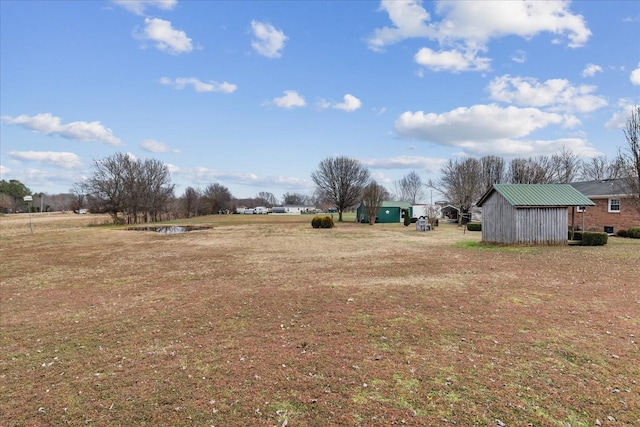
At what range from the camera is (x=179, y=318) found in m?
7.32

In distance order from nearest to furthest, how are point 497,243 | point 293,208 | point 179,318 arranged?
point 179,318
point 497,243
point 293,208

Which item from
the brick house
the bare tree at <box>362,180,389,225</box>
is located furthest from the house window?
the bare tree at <box>362,180,389,225</box>

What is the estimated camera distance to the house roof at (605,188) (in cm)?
2538

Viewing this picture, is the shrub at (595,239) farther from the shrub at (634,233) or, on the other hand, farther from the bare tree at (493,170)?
the bare tree at (493,170)

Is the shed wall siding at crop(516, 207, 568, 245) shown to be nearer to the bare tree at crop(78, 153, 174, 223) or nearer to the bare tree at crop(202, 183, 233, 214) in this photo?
the bare tree at crop(78, 153, 174, 223)

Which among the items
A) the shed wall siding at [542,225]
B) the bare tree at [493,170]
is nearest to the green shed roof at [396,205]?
the bare tree at [493,170]

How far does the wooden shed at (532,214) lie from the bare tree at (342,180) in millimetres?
35415

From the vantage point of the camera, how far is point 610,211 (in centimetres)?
2709

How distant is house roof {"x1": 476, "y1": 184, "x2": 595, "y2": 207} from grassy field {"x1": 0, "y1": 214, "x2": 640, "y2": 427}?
747 cm

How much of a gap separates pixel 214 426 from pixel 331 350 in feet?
7.54

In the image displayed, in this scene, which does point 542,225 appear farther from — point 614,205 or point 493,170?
point 493,170

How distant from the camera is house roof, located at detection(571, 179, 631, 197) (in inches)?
999

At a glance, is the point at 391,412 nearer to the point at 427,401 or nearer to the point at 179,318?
the point at 427,401

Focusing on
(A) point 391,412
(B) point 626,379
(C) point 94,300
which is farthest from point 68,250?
(B) point 626,379
